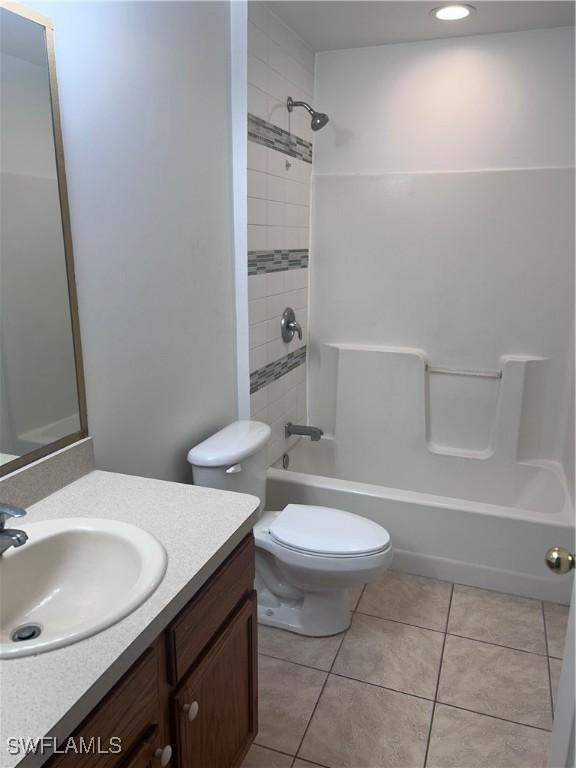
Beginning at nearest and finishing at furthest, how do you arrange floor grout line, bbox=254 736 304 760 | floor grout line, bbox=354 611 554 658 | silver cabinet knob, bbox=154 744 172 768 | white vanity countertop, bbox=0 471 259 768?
1. white vanity countertop, bbox=0 471 259 768
2. silver cabinet knob, bbox=154 744 172 768
3. floor grout line, bbox=254 736 304 760
4. floor grout line, bbox=354 611 554 658

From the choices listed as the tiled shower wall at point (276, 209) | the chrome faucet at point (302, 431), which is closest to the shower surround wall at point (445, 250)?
the tiled shower wall at point (276, 209)

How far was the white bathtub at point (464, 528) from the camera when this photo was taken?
2.28m

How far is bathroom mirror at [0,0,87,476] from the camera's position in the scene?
3.93ft

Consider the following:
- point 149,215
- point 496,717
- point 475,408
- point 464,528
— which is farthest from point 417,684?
point 149,215

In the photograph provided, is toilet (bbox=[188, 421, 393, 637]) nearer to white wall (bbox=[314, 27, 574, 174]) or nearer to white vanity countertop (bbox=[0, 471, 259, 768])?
white vanity countertop (bbox=[0, 471, 259, 768])

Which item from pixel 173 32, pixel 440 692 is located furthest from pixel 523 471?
pixel 173 32

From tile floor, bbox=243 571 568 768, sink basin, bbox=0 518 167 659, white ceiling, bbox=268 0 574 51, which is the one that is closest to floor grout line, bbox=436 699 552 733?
tile floor, bbox=243 571 568 768

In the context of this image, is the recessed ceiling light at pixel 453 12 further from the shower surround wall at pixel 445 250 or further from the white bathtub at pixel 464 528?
the white bathtub at pixel 464 528

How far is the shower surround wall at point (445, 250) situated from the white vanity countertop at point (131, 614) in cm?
181

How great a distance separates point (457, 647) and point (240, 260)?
5.45 feet

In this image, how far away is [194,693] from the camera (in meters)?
1.13

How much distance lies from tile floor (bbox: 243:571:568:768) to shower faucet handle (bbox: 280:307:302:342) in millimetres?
1207

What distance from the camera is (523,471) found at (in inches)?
112

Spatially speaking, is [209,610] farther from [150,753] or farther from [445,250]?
[445,250]
